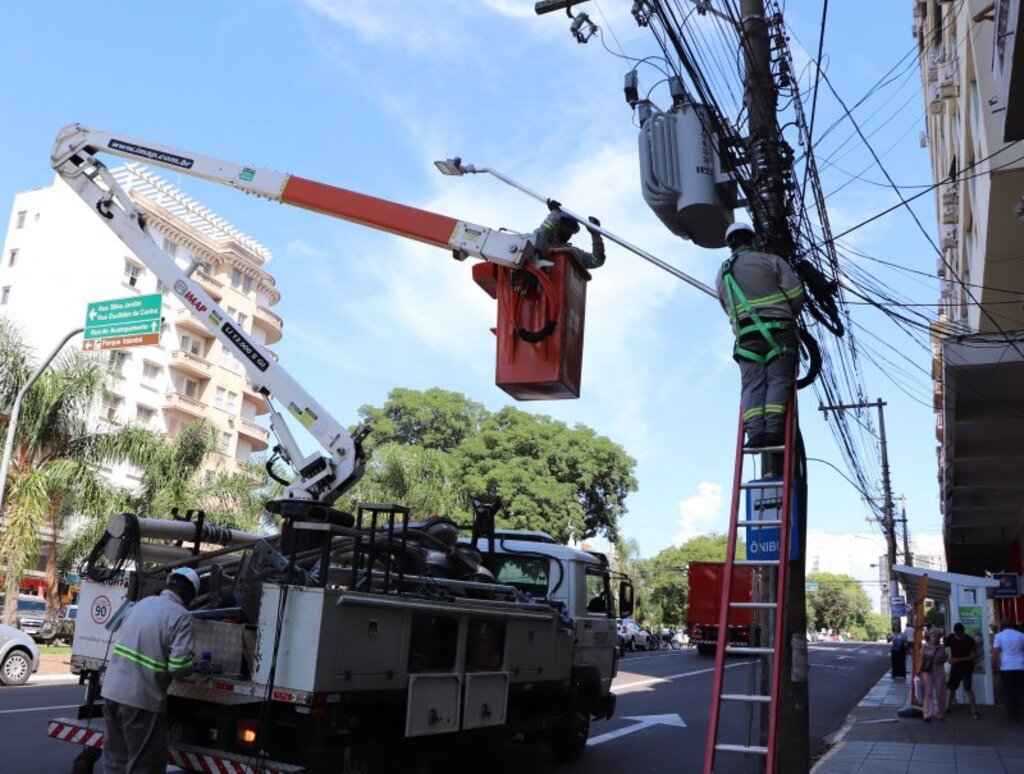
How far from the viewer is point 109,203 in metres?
10.2

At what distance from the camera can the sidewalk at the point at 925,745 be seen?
30.6ft

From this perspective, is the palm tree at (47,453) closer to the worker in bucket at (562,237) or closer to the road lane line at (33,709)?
the road lane line at (33,709)

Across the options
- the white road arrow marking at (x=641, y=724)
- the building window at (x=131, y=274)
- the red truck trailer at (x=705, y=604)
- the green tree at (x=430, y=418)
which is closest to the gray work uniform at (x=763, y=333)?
the white road arrow marking at (x=641, y=724)

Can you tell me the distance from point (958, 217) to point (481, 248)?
11.0 metres

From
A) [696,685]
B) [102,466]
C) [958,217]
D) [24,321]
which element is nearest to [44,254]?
[24,321]

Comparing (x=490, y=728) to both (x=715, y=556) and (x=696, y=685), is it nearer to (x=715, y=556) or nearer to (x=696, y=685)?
(x=696, y=685)

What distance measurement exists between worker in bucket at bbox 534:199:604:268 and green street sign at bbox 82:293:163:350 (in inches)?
446

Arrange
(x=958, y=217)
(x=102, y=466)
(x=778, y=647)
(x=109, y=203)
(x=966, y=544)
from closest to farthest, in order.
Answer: (x=778, y=647) < (x=109, y=203) < (x=958, y=217) < (x=102, y=466) < (x=966, y=544)

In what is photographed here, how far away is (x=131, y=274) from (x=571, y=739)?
133 feet

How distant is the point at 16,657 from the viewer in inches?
560

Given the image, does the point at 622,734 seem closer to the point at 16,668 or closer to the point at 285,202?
the point at 285,202

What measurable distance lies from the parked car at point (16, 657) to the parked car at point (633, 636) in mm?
26574

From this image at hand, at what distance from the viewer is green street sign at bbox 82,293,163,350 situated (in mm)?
17900

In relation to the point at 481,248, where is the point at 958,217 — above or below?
above
